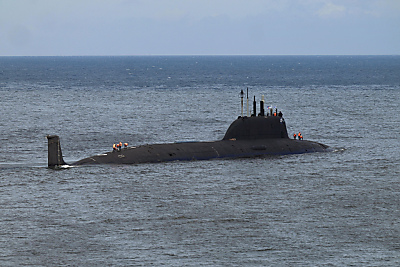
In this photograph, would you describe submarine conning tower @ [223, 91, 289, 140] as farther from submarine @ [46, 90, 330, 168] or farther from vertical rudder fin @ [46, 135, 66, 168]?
vertical rudder fin @ [46, 135, 66, 168]

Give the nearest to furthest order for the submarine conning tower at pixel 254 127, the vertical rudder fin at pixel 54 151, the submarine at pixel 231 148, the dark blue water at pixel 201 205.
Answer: the dark blue water at pixel 201 205, the vertical rudder fin at pixel 54 151, the submarine at pixel 231 148, the submarine conning tower at pixel 254 127

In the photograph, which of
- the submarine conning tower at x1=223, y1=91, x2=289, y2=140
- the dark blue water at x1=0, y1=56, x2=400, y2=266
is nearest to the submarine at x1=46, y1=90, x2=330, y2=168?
the submarine conning tower at x1=223, y1=91, x2=289, y2=140

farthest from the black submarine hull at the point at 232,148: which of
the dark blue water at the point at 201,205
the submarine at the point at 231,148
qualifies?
the dark blue water at the point at 201,205

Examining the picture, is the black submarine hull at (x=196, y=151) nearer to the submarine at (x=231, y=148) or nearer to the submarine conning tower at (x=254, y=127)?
the submarine at (x=231, y=148)

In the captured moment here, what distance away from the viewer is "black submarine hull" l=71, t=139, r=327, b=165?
57.4 metres

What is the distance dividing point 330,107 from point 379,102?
Result: 1531 cm

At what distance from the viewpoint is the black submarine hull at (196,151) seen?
5738 cm

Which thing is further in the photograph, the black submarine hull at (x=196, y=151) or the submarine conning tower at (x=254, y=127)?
the submarine conning tower at (x=254, y=127)

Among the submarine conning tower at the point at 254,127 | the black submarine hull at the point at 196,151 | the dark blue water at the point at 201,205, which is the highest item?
the submarine conning tower at the point at 254,127

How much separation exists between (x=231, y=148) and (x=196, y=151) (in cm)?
336

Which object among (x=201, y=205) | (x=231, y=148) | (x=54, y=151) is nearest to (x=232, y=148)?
(x=231, y=148)

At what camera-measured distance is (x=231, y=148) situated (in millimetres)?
60719

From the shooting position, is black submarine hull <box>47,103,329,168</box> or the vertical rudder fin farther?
black submarine hull <box>47,103,329,168</box>

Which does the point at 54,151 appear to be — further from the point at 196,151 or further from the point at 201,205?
the point at 201,205
